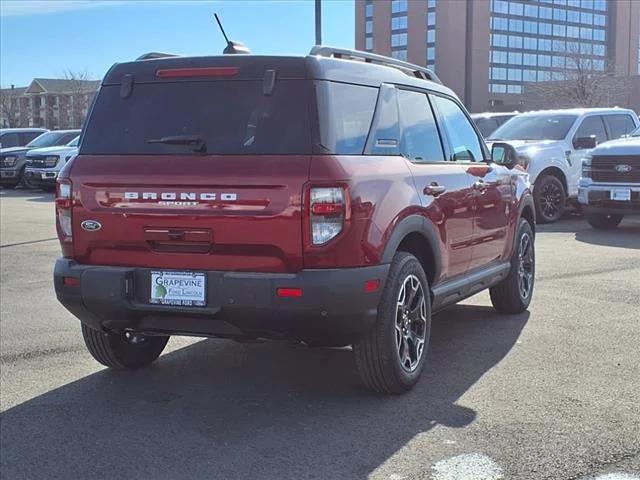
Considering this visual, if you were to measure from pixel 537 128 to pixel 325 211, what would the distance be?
11.1 m

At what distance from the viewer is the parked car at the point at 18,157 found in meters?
24.6

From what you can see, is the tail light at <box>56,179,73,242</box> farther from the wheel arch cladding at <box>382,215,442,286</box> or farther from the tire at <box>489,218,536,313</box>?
the tire at <box>489,218,536,313</box>

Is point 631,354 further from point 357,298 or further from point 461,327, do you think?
point 357,298

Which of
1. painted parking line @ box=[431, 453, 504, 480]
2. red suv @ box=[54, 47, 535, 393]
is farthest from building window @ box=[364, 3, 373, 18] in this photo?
painted parking line @ box=[431, 453, 504, 480]

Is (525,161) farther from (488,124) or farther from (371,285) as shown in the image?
(371,285)

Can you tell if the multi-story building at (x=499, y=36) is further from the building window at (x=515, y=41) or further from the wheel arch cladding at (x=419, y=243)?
the wheel arch cladding at (x=419, y=243)

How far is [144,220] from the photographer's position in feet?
14.2

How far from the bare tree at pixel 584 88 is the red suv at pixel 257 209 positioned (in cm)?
5737

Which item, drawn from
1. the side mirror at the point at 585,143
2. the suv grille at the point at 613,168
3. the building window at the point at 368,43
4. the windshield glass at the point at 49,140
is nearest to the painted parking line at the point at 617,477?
the suv grille at the point at 613,168

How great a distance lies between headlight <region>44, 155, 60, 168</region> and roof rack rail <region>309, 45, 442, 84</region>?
18.2m

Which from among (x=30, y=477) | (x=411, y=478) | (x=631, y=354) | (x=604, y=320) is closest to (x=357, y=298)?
(x=411, y=478)

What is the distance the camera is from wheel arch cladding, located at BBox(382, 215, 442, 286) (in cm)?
441

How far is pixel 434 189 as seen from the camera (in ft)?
16.3

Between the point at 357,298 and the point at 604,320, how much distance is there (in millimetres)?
3177
